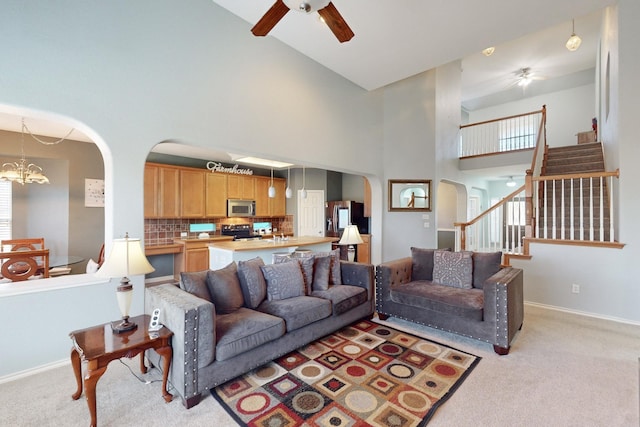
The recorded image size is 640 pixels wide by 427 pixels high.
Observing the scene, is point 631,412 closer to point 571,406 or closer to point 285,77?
point 571,406

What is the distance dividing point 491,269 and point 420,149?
3.42 m

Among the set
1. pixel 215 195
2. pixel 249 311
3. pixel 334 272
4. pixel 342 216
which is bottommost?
pixel 249 311

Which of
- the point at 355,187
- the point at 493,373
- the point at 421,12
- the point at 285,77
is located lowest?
the point at 493,373

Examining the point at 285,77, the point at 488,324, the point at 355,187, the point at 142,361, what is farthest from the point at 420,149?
the point at 142,361

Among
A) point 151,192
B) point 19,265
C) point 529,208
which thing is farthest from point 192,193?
point 529,208

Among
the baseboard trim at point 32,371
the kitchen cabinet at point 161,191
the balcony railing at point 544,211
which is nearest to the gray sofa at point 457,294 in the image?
the balcony railing at point 544,211

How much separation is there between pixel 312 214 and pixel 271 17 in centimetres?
592

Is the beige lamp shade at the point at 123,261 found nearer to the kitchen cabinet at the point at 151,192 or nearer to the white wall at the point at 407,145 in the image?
the kitchen cabinet at the point at 151,192

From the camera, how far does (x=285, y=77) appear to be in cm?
432

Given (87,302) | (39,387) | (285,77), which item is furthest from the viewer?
(285,77)

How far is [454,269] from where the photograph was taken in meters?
3.52

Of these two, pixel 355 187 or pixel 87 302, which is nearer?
pixel 87 302

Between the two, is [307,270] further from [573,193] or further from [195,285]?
[573,193]

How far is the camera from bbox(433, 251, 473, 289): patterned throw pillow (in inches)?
136
